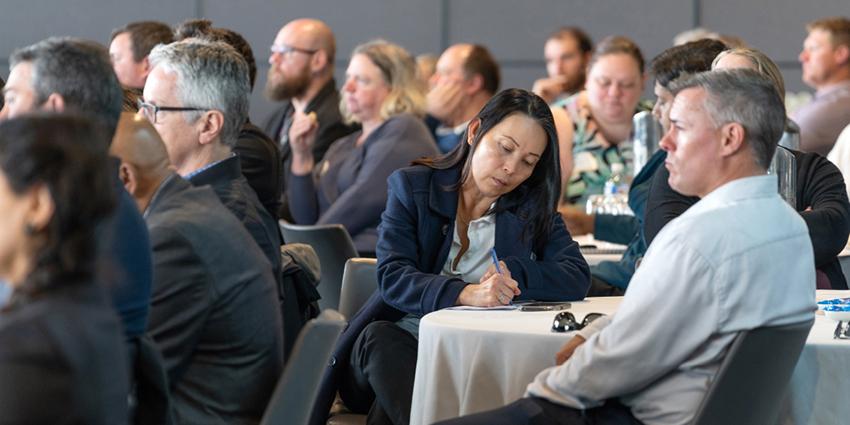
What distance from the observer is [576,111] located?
6375 millimetres

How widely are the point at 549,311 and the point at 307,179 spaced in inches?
126

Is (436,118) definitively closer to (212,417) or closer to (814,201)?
(814,201)

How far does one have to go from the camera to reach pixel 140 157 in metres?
2.69

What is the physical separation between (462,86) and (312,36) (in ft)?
2.83

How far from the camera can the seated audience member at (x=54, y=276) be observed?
171cm

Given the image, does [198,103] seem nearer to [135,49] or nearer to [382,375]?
[382,375]

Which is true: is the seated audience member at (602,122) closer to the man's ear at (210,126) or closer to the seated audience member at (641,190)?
the seated audience member at (641,190)

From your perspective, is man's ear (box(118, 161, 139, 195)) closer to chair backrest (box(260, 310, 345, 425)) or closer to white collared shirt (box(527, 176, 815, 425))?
chair backrest (box(260, 310, 345, 425))

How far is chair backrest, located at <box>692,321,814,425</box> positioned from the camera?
2.44 metres

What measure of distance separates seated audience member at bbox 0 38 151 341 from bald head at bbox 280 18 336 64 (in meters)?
4.06

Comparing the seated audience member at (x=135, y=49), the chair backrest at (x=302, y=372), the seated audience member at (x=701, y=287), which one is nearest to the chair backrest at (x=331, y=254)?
the seated audience member at (x=135, y=49)

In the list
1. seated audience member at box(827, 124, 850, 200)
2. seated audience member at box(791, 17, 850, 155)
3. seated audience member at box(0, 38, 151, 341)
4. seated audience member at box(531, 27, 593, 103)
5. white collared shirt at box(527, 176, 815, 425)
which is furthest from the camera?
seated audience member at box(531, 27, 593, 103)

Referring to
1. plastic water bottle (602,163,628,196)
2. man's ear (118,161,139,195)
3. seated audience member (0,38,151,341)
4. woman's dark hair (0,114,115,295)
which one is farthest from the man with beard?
woman's dark hair (0,114,115,295)

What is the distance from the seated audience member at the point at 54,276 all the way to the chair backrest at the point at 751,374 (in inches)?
44.8
